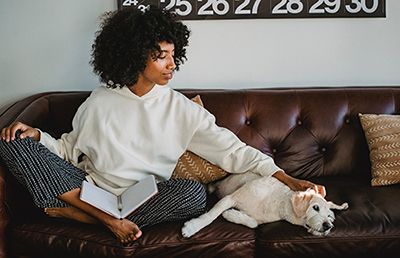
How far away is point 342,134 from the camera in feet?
5.79

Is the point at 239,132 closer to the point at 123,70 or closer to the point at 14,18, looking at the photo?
the point at 123,70

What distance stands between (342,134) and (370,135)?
137mm

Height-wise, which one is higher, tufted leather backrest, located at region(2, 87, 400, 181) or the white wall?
the white wall

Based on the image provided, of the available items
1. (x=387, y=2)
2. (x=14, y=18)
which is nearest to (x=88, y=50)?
(x=14, y=18)

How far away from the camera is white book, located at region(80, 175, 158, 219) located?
1.24 m

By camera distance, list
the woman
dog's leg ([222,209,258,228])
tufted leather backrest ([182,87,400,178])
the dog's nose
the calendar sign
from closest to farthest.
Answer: the dog's nose < dog's leg ([222,209,258,228]) < the woman < tufted leather backrest ([182,87,400,178]) < the calendar sign

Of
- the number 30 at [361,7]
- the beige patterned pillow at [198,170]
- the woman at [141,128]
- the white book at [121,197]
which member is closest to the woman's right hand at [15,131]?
the woman at [141,128]

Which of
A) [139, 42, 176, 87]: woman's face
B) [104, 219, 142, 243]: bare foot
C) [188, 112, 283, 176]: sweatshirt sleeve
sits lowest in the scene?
[104, 219, 142, 243]: bare foot

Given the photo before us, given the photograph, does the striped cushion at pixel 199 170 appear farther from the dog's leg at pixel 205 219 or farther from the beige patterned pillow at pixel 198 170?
the dog's leg at pixel 205 219

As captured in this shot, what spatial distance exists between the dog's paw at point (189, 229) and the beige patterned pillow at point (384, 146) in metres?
0.90

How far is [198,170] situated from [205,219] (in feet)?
1.16

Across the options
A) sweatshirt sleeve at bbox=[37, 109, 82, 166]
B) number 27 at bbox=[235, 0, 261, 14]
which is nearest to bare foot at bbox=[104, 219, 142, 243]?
sweatshirt sleeve at bbox=[37, 109, 82, 166]

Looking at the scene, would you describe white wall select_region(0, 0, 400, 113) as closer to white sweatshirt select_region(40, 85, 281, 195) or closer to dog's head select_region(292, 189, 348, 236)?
white sweatshirt select_region(40, 85, 281, 195)

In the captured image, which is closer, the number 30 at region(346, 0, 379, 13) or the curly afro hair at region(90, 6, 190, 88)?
the curly afro hair at region(90, 6, 190, 88)
